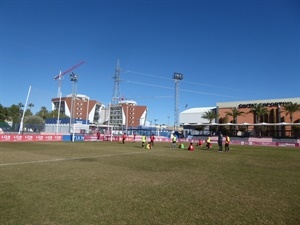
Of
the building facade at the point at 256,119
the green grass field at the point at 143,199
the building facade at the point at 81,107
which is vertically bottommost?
the green grass field at the point at 143,199

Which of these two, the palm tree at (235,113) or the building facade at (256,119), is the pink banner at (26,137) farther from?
→ the palm tree at (235,113)

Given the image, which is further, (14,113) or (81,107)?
(81,107)

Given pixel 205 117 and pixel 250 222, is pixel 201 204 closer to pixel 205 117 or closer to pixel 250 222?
pixel 250 222

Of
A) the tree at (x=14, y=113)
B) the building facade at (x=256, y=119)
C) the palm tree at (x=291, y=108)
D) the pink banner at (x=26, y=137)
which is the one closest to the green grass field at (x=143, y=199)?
the pink banner at (x=26, y=137)

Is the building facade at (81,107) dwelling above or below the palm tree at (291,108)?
above

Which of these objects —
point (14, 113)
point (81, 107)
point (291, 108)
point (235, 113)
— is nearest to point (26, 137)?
point (235, 113)

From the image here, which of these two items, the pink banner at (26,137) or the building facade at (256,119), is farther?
the building facade at (256,119)

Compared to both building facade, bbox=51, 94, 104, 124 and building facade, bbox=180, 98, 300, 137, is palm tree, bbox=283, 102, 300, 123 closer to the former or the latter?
building facade, bbox=180, 98, 300, 137

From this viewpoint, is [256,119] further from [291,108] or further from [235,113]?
Result: [291,108]

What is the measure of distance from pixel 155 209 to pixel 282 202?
4.16 meters

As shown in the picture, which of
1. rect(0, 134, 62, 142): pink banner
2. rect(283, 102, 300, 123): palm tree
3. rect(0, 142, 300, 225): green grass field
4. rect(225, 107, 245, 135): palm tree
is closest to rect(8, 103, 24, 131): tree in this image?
rect(0, 134, 62, 142): pink banner

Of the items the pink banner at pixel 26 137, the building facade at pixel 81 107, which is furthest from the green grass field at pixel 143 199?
the building facade at pixel 81 107

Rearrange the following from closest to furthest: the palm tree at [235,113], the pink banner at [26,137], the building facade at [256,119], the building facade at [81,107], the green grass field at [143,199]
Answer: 1. the green grass field at [143,199]
2. the pink banner at [26,137]
3. the building facade at [256,119]
4. the palm tree at [235,113]
5. the building facade at [81,107]

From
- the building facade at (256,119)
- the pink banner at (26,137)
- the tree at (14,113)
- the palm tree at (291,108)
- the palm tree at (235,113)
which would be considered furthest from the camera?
the tree at (14,113)
